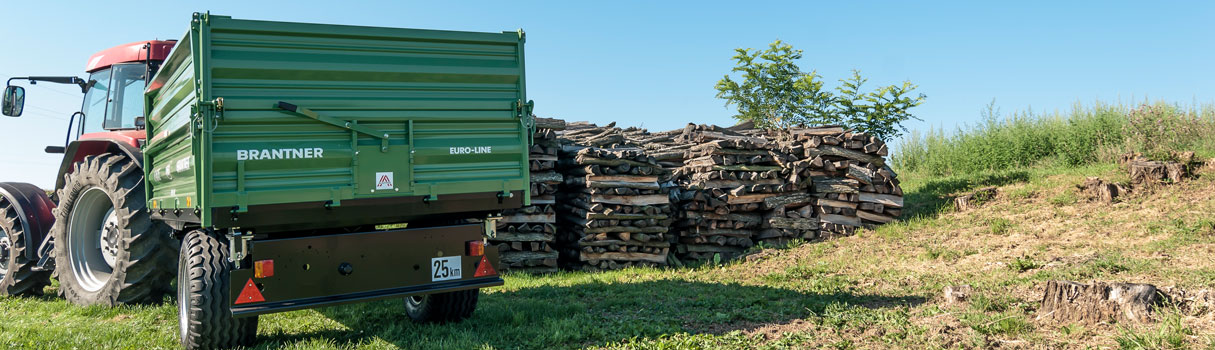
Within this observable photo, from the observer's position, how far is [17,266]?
9109mm

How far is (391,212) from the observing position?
5.83 metres

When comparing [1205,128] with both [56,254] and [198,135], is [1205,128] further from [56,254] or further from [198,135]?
[56,254]

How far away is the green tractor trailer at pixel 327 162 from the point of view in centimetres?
529

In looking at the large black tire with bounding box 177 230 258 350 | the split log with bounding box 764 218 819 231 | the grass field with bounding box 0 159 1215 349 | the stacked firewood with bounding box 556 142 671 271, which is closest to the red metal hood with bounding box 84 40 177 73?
the grass field with bounding box 0 159 1215 349

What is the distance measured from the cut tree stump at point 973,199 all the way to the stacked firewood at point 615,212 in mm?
5300

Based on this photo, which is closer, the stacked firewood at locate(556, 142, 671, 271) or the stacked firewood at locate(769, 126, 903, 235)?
the stacked firewood at locate(556, 142, 671, 271)

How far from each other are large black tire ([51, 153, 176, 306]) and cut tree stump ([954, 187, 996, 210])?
11.7 meters

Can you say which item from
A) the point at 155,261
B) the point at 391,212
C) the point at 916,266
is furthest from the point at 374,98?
the point at 916,266

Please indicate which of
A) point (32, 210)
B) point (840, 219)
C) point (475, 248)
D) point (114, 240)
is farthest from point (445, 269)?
point (840, 219)

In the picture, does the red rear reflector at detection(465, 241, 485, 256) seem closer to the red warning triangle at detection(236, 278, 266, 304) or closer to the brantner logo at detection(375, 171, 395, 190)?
the brantner logo at detection(375, 171, 395, 190)

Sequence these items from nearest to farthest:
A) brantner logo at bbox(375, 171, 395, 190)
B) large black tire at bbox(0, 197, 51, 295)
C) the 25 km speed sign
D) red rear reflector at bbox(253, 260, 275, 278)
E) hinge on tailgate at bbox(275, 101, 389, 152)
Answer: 1. hinge on tailgate at bbox(275, 101, 389, 152)
2. red rear reflector at bbox(253, 260, 275, 278)
3. brantner logo at bbox(375, 171, 395, 190)
4. the 25 km speed sign
5. large black tire at bbox(0, 197, 51, 295)

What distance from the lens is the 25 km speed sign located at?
6.09m

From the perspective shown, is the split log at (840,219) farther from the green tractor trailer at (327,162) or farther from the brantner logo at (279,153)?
the brantner logo at (279,153)

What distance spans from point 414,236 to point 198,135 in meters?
1.73
